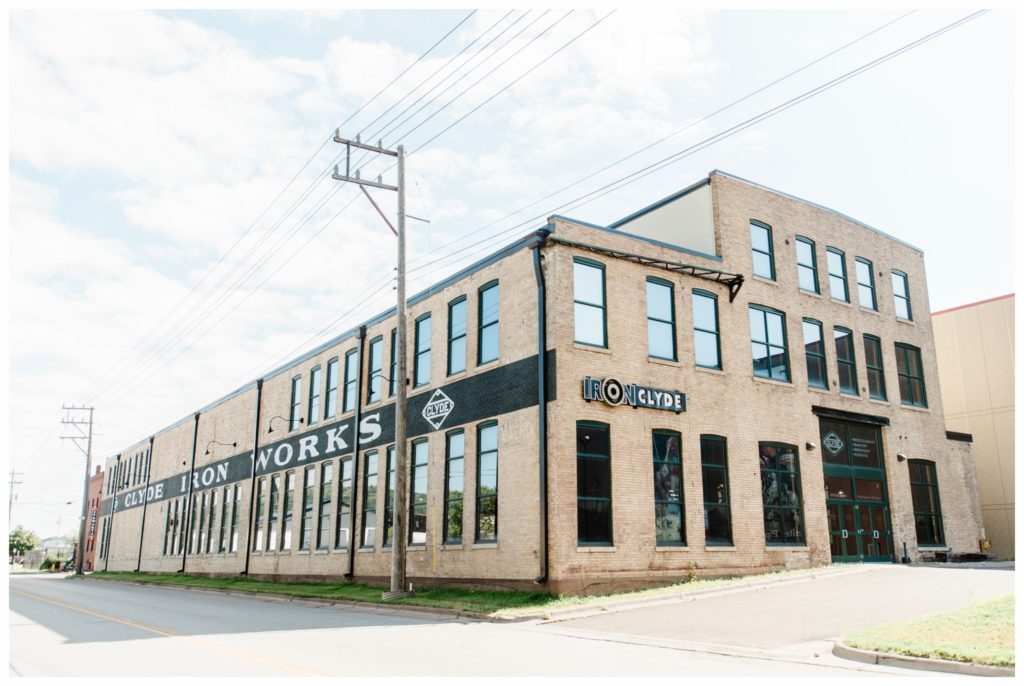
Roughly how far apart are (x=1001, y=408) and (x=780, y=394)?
44.0ft

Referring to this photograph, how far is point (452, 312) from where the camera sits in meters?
23.4

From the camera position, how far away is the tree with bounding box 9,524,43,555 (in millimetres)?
118250

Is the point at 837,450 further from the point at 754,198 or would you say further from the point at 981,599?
the point at 981,599

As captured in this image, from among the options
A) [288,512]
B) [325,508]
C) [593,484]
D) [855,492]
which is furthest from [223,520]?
[855,492]

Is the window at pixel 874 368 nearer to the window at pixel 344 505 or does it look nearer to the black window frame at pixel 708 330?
the black window frame at pixel 708 330

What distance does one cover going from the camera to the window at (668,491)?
19.8 metres

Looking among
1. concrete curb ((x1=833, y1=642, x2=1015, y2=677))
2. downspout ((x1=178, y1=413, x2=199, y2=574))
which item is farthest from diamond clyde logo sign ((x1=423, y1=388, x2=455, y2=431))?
downspout ((x1=178, y1=413, x2=199, y2=574))

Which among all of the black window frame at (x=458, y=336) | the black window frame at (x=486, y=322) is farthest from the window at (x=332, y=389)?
the black window frame at (x=486, y=322)

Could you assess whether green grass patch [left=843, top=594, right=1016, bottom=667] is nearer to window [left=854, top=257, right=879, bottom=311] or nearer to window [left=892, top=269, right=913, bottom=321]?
window [left=854, top=257, right=879, bottom=311]

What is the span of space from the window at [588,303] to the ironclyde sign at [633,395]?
3.47 ft

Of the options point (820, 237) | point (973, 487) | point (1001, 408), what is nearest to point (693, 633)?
point (820, 237)

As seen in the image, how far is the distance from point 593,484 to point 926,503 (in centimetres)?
1451

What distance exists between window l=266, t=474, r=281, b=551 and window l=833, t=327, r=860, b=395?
21.5m

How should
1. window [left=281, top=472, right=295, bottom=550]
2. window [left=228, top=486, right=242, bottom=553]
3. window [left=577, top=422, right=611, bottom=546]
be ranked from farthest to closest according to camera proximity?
window [left=228, top=486, right=242, bottom=553] → window [left=281, top=472, right=295, bottom=550] → window [left=577, top=422, right=611, bottom=546]
